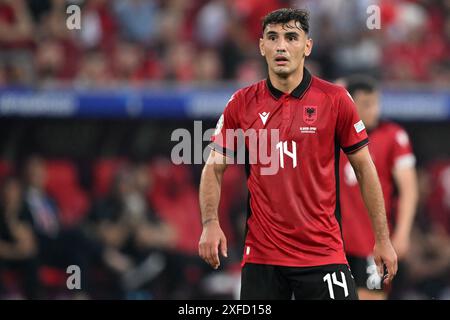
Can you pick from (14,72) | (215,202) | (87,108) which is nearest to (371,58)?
(87,108)

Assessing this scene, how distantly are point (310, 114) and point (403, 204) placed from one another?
80.9 inches

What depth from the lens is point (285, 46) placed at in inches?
215

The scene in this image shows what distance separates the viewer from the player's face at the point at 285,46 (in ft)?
17.9

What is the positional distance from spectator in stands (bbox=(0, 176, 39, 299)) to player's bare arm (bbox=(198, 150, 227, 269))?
16.1 ft

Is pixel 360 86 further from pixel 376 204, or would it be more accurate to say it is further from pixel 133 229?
pixel 133 229

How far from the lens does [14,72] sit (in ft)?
36.3

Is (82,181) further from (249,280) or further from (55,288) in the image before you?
(249,280)

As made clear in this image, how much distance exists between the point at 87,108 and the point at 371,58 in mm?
3296

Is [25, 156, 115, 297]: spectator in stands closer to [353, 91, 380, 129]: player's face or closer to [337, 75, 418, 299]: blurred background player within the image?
[337, 75, 418, 299]: blurred background player

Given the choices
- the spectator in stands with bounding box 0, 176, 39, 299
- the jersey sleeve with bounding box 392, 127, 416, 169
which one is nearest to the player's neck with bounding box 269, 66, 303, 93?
the jersey sleeve with bounding box 392, 127, 416, 169

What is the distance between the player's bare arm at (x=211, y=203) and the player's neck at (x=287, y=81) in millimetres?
496

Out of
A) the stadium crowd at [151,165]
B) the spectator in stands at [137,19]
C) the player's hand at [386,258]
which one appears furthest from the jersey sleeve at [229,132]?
the spectator in stands at [137,19]
